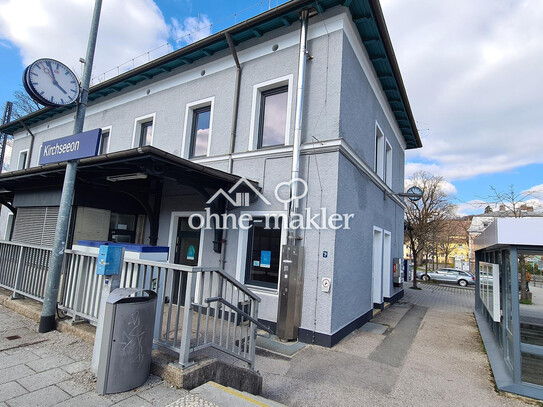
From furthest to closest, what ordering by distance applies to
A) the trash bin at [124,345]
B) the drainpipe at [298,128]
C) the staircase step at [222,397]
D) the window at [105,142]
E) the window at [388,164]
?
1. the window at [388,164]
2. the window at [105,142]
3. the drainpipe at [298,128]
4. the trash bin at [124,345]
5. the staircase step at [222,397]

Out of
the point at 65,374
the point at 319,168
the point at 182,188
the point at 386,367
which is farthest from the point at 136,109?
the point at 386,367

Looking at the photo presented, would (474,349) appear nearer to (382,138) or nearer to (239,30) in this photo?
(382,138)

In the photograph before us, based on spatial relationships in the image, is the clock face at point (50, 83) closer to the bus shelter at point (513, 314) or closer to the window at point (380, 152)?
the bus shelter at point (513, 314)

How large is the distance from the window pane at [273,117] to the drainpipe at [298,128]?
2.29 feet

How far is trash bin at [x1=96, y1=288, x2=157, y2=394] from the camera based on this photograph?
2572 mm

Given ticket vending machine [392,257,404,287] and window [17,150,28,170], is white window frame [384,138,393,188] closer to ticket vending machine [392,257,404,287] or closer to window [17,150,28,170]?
ticket vending machine [392,257,404,287]

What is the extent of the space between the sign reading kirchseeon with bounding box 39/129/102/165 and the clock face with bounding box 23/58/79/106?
0.55 m

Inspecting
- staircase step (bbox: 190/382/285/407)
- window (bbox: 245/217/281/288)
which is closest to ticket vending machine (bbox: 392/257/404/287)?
window (bbox: 245/217/281/288)

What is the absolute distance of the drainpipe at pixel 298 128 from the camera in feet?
20.1

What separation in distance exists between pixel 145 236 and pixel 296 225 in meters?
4.64

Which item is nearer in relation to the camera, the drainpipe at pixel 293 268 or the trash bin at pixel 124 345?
the trash bin at pixel 124 345

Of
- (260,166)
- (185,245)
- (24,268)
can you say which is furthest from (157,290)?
(185,245)

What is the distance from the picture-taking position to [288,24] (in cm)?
686

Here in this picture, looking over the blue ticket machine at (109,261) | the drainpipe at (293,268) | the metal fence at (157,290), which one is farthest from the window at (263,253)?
the blue ticket machine at (109,261)
